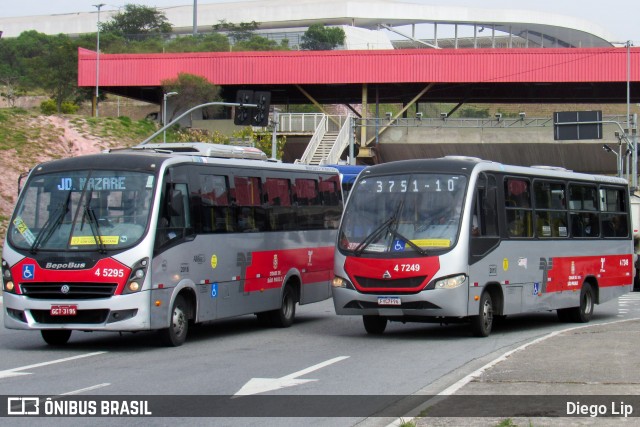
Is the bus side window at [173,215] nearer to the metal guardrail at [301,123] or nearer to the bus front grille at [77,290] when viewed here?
the bus front grille at [77,290]

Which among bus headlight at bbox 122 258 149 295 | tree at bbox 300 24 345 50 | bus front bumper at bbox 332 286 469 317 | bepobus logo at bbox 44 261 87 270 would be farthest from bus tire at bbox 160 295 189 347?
tree at bbox 300 24 345 50

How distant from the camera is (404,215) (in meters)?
17.4

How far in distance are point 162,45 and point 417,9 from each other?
46490 mm

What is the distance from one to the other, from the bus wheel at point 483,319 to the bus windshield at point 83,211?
5801mm

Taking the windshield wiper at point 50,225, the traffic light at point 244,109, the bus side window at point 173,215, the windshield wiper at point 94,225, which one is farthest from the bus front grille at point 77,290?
the traffic light at point 244,109

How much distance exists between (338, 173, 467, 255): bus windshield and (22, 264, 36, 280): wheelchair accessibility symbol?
5.16m

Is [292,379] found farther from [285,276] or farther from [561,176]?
[561,176]

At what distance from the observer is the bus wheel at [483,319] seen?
1758 cm

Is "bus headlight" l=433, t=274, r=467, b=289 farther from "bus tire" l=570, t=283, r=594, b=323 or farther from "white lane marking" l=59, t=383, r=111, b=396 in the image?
"white lane marking" l=59, t=383, r=111, b=396

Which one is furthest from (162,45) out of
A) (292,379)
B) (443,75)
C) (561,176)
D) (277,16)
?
(292,379)

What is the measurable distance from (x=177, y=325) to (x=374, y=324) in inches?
158

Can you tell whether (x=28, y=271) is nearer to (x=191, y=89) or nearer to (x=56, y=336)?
(x=56, y=336)

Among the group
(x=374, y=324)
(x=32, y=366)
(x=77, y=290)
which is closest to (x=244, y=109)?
(x=374, y=324)

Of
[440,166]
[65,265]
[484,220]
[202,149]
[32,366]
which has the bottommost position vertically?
[32,366]
